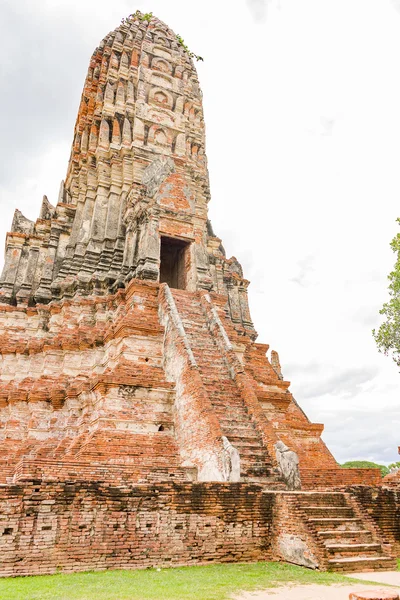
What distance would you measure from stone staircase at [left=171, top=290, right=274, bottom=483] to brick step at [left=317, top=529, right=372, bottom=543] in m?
1.70

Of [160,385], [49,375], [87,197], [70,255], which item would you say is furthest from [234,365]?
[87,197]

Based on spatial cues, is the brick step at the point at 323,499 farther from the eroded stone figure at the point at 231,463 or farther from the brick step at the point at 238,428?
the brick step at the point at 238,428

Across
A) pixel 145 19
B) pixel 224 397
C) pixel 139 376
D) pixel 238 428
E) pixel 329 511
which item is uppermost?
pixel 145 19

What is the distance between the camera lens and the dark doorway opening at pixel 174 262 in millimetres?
17375

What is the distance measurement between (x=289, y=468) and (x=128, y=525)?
3399 mm

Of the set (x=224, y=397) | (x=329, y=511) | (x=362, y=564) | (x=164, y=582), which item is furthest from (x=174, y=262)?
(x=164, y=582)

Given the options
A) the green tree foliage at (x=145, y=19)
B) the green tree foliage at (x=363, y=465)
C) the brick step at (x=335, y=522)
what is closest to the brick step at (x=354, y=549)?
the brick step at (x=335, y=522)

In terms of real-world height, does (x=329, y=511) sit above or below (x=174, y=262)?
below

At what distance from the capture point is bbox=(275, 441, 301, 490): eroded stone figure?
838cm

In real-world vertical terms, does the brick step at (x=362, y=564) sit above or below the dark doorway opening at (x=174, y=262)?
below

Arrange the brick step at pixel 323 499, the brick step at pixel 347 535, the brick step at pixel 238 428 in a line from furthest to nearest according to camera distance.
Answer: the brick step at pixel 238 428
the brick step at pixel 323 499
the brick step at pixel 347 535

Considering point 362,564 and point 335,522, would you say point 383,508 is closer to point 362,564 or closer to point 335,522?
point 335,522

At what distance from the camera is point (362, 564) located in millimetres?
6465

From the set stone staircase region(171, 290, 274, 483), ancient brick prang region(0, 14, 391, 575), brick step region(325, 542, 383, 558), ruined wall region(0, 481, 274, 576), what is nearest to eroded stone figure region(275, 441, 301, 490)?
ancient brick prang region(0, 14, 391, 575)
